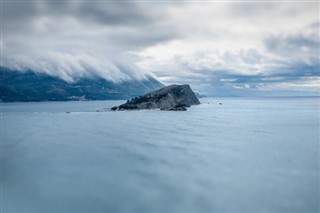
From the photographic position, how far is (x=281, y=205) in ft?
102

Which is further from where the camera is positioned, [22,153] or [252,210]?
[22,153]

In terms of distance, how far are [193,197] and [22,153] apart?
126ft

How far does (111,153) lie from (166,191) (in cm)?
2300

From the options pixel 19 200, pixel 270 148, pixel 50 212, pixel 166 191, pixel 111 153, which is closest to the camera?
pixel 50 212

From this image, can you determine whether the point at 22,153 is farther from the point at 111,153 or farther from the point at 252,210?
the point at 252,210

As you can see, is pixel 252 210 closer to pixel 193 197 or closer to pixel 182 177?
pixel 193 197

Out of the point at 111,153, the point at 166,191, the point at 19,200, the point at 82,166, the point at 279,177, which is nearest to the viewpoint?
the point at 19,200

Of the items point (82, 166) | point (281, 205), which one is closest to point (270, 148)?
point (281, 205)

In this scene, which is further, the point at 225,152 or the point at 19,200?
the point at 225,152

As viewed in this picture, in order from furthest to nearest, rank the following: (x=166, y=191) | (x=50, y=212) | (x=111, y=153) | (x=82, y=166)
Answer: (x=111, y=153) → (x=82, y=166) → (x=166, y=191) → (x=50, y=212)

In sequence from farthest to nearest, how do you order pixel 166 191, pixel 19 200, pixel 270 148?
pixel 270 148 < pixel 166 191 < pixel 19 200

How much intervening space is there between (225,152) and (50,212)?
36265 mm

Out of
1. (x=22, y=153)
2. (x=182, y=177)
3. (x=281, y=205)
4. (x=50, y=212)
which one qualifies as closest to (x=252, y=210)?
(x=281, y=205)

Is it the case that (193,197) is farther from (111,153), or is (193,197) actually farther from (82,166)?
(111,153)
